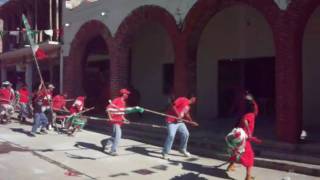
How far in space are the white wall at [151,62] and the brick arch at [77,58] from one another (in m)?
2.25

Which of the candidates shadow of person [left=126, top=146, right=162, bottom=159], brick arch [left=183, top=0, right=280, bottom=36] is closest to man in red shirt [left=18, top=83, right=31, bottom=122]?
shadow of person [left=126, top=146, right=162, bottom=159]

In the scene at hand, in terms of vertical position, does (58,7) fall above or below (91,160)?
above

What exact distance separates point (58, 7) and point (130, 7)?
25.9ft

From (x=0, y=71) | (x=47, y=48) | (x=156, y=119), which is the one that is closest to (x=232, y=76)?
(x=156, y=119)

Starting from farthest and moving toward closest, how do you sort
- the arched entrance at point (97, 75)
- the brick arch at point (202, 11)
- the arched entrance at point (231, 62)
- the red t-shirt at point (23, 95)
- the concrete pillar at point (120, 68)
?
the arched entrance at point (97, 75) < the red t-shirt at point (23, 95) < the concrete pillar at point (120, 68) < the arched entrance at point (231, 62) < the brick arch at point (202, 11)

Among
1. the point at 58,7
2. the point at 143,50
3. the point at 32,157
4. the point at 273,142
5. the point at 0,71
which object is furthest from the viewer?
the point at 0,71

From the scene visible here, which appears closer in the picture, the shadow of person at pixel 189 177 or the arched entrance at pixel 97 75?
the shadow of person at pixel 189 177

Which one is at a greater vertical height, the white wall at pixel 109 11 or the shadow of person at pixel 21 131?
the white wall at pixel 109 11

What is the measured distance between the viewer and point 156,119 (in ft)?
52.1

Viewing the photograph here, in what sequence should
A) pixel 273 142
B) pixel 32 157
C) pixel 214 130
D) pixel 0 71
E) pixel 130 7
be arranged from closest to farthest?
pixel 273 142 → pixel 32 157 → pixel 214 130 → pixel 130 7 → pixel 0 71

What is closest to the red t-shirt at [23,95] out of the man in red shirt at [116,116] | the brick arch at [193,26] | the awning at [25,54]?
the awning at [25,54]

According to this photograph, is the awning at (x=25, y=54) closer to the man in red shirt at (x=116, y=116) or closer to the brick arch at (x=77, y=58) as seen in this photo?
the brick arch at (x=77, y=58)

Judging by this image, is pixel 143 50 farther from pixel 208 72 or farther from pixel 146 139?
pixel 146 139

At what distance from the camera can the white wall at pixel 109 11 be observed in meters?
12.8
